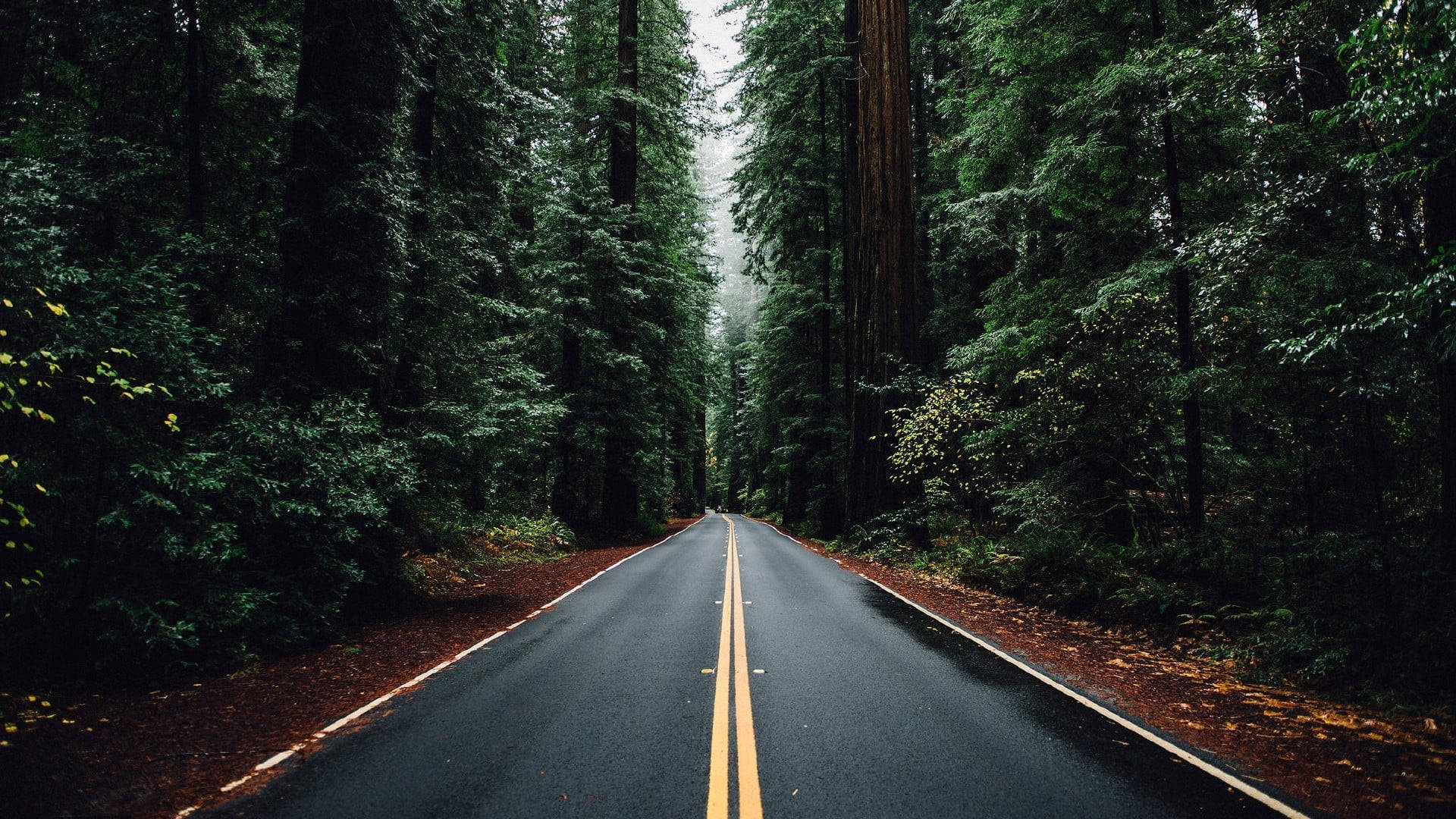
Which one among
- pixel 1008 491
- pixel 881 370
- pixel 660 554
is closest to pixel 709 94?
pixel 881 370

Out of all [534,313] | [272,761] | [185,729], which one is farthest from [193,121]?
[272,761]

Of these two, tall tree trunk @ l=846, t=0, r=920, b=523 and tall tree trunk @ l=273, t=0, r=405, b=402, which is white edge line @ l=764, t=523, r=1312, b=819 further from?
tall tree trunk @ l=846, t=0, r=920, b=523

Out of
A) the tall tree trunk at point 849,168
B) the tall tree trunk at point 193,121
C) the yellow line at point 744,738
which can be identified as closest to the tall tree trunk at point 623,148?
the tall tree trunk at point 849,168

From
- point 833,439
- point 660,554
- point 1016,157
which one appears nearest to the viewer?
point 1016,157

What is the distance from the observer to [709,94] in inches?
763

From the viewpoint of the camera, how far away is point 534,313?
13.7m

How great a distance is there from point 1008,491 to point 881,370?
17.0 ft

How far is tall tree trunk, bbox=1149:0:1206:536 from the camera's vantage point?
6895 millimetres

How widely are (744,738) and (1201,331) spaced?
7.09m

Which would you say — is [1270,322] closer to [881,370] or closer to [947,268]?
[881,370]

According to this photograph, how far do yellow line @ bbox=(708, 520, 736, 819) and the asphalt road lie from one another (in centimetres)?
2

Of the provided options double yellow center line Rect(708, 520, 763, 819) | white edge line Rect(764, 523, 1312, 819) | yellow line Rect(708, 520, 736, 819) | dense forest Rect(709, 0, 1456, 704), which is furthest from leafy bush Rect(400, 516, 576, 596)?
dense forest Rect(709, 0, 1456, 704)

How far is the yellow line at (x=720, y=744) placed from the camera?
3.04 metres

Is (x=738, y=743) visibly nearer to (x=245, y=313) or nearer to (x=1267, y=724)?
(x=1267, y=724)
